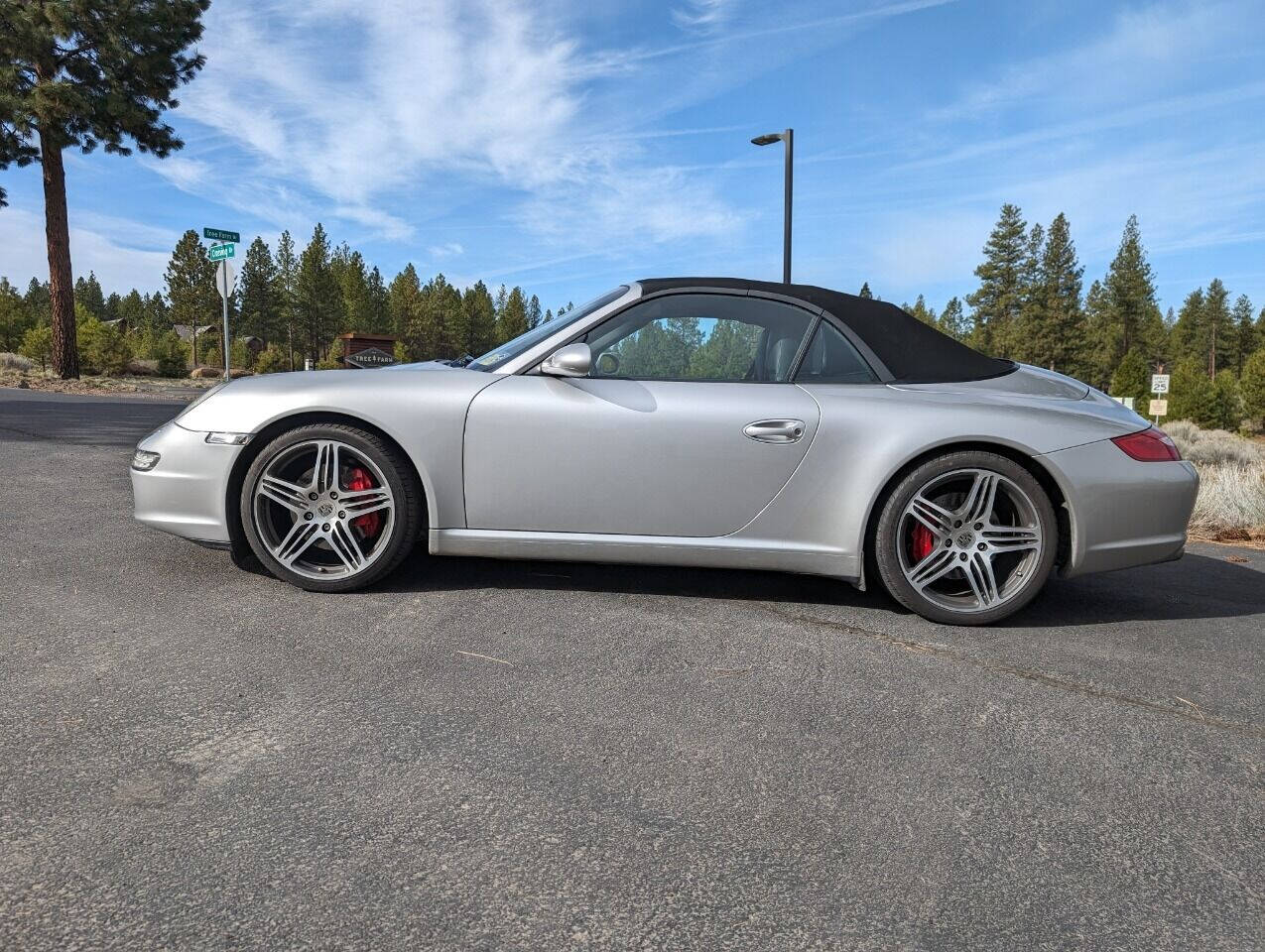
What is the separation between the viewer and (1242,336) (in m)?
95.9

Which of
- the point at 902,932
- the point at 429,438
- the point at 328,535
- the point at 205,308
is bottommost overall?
the point at 902,932

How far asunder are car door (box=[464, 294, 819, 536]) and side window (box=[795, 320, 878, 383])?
0.43ft

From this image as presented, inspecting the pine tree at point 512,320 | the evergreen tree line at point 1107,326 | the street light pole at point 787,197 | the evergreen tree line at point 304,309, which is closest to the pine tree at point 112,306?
the evergreen tree line at point 304,309

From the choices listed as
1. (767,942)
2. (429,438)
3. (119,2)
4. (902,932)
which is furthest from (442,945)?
(119,2)

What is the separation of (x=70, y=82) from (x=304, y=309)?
48.9 metres

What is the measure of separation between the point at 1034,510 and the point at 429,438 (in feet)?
7.93

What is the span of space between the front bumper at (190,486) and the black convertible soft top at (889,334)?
6.26 ft

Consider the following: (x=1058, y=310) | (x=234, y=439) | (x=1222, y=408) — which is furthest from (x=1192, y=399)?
(x=234, y=439)

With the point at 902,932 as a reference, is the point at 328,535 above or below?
above

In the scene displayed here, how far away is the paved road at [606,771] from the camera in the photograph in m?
1.46

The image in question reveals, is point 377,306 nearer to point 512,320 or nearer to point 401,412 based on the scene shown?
point 512,320

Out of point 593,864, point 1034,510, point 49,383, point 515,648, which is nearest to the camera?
point 593,864

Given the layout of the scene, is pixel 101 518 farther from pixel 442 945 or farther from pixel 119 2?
pixel 119 2

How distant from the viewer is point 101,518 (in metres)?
4.50
